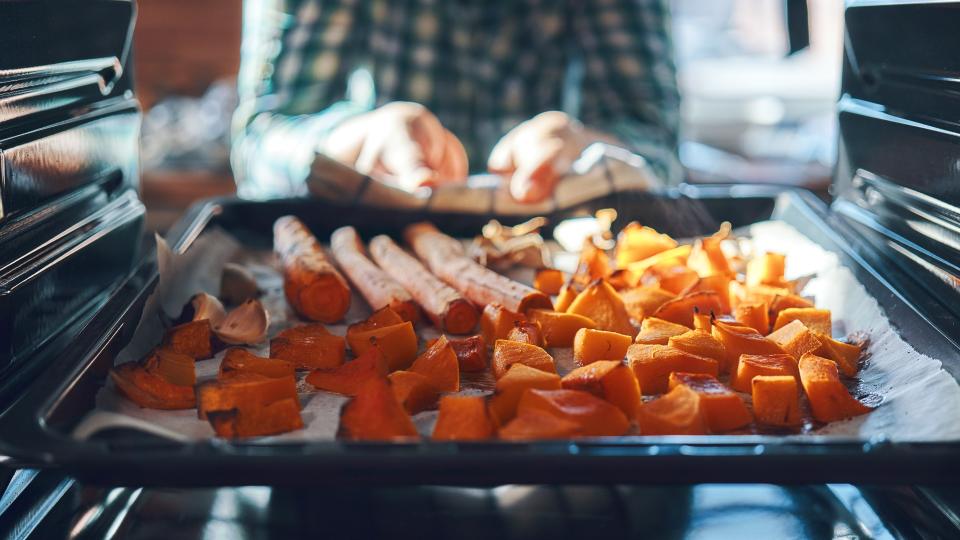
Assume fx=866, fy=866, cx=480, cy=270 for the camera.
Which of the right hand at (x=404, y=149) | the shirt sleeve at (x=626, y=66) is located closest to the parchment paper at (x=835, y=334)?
the right hand at (x=404, y=149)

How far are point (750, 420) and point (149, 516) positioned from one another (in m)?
0.56

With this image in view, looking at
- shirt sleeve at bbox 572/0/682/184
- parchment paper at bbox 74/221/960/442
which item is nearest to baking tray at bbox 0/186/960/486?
parchment paper at bbox 74/221/960/442

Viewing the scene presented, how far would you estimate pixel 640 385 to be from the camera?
0.88 m

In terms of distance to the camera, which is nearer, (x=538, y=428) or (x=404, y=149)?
(x=538, y=428)

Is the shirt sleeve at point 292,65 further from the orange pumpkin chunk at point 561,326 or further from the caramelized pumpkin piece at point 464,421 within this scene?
the caramelized pumpkin piece at point 464,421

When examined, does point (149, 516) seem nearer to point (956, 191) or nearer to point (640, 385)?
point (640, 385)

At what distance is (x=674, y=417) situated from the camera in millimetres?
749

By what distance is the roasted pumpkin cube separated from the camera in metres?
0.94

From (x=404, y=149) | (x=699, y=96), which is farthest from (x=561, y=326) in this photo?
(x=699, y=96)

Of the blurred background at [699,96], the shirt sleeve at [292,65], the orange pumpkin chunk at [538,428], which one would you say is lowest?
the blurred background at [699,96]

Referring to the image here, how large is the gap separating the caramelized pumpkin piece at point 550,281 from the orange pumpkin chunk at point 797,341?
0.34 metres

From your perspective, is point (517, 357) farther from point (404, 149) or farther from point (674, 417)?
point (404, 149)

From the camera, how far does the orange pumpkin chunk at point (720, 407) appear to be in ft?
2.54

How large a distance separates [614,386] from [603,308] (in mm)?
255
